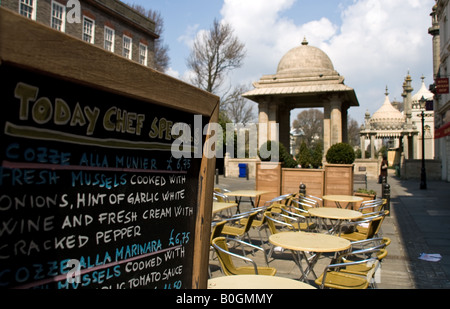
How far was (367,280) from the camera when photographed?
361 centimetres

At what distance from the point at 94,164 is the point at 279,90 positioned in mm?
22424

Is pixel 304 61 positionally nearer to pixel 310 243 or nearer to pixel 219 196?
pixel 219 196

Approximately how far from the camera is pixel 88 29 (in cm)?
2209

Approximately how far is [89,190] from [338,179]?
10.1 metres

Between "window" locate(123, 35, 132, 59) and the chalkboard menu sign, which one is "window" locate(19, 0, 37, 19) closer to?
"window" locate(123, 35, 132, 59)

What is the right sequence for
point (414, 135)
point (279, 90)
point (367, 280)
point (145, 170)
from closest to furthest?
point (145, 170), point (367, 280), point (279, 90), point (414, 135)

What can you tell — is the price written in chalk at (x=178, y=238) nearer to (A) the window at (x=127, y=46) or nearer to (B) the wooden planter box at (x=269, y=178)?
(B) the wooden planter box at (x=269, y=178)

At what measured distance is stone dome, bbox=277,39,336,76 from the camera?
80.7 feet

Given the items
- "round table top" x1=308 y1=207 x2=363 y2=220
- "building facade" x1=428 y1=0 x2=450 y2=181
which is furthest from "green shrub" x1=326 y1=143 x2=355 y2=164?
"building facade" x1=428 y1=0 x2=450 y2=181

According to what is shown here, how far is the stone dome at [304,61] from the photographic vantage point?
2459 centimetres

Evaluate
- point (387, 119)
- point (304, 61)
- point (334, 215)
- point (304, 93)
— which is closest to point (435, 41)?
point (387, 119)

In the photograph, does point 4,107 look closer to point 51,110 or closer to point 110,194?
point 51,110
